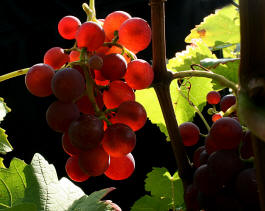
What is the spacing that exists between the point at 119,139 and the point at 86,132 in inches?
1.2

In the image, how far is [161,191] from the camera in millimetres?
625

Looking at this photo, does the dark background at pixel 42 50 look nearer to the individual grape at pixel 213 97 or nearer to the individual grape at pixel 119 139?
the individual grape at pixel 213 97

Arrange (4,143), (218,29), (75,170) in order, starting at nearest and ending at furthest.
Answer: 1. (75,170)
2. (4,143)
3. (218,29)

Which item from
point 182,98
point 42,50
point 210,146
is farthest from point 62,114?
point 42,50

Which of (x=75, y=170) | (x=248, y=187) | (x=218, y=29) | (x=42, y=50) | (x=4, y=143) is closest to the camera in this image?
(x=248, y=187)

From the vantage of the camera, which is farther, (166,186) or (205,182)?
(166,186)

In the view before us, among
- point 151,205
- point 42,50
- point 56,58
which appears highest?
point 56,58

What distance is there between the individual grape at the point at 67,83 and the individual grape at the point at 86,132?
0.08 ft

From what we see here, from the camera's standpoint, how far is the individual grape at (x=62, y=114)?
1.01 feet

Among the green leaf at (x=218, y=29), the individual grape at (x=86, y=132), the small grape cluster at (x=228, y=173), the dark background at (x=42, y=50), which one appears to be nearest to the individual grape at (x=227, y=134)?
the small grape cluster at (x=228, y=173)

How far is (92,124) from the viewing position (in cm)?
30

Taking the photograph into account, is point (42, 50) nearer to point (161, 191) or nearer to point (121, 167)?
point (161, 191)

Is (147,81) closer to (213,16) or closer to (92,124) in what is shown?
(92,124)

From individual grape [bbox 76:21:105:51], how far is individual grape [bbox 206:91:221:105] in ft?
0.92
